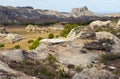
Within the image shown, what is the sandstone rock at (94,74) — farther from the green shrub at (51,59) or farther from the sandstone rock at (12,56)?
the green shrub at (51,59)

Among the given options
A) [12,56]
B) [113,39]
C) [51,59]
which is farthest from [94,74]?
[113,39]

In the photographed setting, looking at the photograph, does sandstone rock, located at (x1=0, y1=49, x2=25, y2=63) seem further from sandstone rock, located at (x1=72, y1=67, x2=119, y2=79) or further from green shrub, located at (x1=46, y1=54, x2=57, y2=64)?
sandstone rock, located at (x1=72, y1=67, x2=119, y2=79)

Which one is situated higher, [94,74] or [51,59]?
[94,74]

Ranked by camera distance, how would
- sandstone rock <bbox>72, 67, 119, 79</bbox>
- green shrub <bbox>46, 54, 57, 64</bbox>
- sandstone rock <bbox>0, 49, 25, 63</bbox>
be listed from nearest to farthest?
sandstone rock <bbox>72, 67, 119, 79</bbox> → sandstone rock <bbox>0, 49, 25, 63</bbox> → green shrub <bbox>46, 54, 57, 64</bbox>

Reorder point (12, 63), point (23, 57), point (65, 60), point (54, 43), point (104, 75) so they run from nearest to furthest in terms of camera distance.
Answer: point (104, 75)
point (12, 63)
point (23, 57)
point (65, 60)
point (54, 43)

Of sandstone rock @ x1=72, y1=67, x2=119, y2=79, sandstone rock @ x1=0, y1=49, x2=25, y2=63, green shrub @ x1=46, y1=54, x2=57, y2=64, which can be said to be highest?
sandstone rock @ x1=0, y1=49, x2=25, y2=63

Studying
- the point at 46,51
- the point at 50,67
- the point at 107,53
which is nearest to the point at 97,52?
the point at 107,53

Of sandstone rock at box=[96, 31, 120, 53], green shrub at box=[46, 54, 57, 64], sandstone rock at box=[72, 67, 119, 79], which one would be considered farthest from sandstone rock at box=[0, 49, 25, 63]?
sandstone rock at box=[96, 31, 120, 53]

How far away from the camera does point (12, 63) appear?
17141 mm

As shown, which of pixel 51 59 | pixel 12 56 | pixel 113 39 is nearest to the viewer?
pixel 12 56

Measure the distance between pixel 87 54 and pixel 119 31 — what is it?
30.7ft

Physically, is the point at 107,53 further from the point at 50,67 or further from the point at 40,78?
the point at 40,78

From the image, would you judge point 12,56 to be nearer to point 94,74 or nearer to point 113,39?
point 94,74

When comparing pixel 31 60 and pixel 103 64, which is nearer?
pixel 31 60
